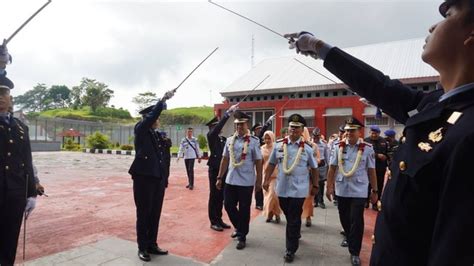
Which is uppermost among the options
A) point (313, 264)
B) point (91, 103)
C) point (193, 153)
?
point (91, 103)

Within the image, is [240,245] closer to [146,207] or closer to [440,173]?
[146,207]

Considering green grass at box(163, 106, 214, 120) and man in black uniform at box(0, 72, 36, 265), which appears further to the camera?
green grass at box(163, 106, 214, 120)

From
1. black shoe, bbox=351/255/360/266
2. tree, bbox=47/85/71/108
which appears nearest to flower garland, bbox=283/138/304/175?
black shoe, bbox=351/255/360/266

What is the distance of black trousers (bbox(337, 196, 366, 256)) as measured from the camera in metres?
4.18

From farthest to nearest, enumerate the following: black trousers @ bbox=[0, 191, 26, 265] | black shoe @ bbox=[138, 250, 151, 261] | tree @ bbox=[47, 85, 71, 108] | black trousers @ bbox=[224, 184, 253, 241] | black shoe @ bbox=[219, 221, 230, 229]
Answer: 1. tree @ bbox=[47, 85, 71, 108]
2. black shoe @ bbox=[219, 221, 230, 229]
3. black trousers @ bbox=[224, 184, 253, 241]
4. black shoe @ bbox=[138, 250, 151, 261]
5. black trousers @ bbox=[0, 191, 26, 265]

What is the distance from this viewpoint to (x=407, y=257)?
1.09 m

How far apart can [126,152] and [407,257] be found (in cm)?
2701

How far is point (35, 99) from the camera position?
312 feet

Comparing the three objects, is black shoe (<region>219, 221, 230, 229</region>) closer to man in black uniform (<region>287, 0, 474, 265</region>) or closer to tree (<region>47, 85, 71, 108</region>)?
man in black uniform (<region>287, 0, 474, 265</region>)

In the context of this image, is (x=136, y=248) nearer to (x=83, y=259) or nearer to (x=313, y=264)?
(x=83, y=259)

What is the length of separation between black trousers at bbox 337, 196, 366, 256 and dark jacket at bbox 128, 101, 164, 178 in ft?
8.37

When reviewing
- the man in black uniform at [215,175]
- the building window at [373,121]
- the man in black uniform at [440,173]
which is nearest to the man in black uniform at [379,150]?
the man in black uniform at [215,175]

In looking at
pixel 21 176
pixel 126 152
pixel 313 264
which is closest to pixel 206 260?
pixel 313 264

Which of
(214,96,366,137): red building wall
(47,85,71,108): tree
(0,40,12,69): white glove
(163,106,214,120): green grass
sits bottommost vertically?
(0,40,12,69): white glove
